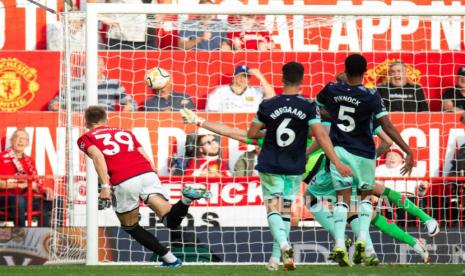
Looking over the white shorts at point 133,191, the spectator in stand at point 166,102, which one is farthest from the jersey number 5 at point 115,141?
the spectator in stand at point 166,102

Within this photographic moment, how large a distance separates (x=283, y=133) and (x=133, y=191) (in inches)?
75.9

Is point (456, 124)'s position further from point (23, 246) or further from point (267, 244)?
point (23, 246)

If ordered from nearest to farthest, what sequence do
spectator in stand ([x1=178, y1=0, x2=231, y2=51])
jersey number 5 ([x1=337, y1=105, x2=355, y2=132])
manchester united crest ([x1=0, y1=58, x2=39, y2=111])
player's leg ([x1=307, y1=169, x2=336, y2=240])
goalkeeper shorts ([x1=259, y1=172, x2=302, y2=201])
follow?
goalkeeper shorts ([x1=259, y1=172, x2=302, y2=201]), jersey number 5 ([x1=337, y1=105, x2=355, y2=132]), player's leg ([x1=307, y1=169, x2=336, y2=240]), spectator in stand ([x1=178, y1=0, x2=231, y2=51]), manchester united crest ([x1=0, y1=58, x2=39, y2=111])

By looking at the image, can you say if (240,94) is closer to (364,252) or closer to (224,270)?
(224,270)

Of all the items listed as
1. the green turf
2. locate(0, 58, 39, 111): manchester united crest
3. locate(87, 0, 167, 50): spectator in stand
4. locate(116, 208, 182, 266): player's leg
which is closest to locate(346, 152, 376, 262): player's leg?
the green turf

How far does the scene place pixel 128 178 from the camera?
10852 mm

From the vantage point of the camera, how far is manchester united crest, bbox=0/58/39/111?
16.2m

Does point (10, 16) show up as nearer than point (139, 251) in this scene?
No

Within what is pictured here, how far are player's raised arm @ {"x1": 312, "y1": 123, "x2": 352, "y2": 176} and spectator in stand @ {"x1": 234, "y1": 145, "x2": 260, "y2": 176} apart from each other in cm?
473

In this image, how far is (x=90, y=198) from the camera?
11938 mm

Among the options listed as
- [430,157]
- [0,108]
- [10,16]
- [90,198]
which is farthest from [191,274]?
[10,16]

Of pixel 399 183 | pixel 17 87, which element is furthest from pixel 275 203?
pixel 17 87

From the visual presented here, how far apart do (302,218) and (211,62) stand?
3074 millimetres

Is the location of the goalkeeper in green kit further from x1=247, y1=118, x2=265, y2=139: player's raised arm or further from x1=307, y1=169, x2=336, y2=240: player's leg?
x1=247, y1=118, x2=265, y2=139: player's raised arm
